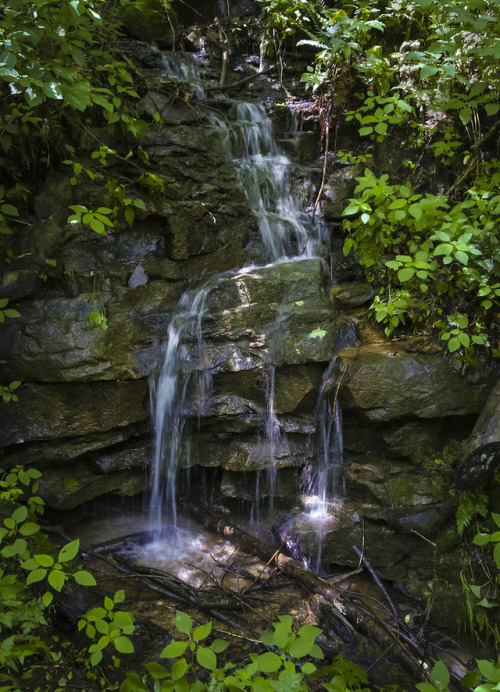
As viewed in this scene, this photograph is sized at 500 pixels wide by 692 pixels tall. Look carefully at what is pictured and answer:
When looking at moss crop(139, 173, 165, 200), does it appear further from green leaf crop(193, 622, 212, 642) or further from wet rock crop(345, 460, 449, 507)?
green leaf crop(193, 622, 212, 642)

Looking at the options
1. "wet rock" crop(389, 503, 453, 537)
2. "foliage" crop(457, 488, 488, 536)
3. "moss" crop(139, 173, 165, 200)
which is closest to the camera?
"foliage" crop(457, 488, 488, 536)

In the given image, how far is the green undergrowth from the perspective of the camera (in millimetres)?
1728

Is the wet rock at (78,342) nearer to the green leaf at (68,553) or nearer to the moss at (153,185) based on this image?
the moss at (153,185)

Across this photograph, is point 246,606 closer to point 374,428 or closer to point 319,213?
point 374,428

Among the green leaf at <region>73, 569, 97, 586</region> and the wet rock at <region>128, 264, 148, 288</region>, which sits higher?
the wet rock at <region>128, 264, 148, 288</region>

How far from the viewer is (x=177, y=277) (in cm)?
496

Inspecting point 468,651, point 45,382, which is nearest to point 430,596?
point 468,651

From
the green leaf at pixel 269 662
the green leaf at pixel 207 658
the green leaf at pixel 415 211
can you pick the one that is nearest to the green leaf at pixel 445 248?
the green leaf at pixel 415 211

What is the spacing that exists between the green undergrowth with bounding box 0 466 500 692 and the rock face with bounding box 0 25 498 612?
1004 millimetres

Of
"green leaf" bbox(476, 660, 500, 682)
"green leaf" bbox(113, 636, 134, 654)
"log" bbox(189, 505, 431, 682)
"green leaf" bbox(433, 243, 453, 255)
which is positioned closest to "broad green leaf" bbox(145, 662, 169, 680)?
"green leaf" bbox(113, 636, 134, 654)

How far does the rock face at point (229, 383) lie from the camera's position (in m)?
3.78

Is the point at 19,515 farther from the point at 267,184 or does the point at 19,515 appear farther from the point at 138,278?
the point at 267,184

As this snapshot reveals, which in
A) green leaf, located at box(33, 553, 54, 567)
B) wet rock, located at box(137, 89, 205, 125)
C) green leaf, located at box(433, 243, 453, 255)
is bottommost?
green leaf, located at box(33, 553, 54, 567)

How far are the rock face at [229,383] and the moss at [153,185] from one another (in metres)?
0.03
